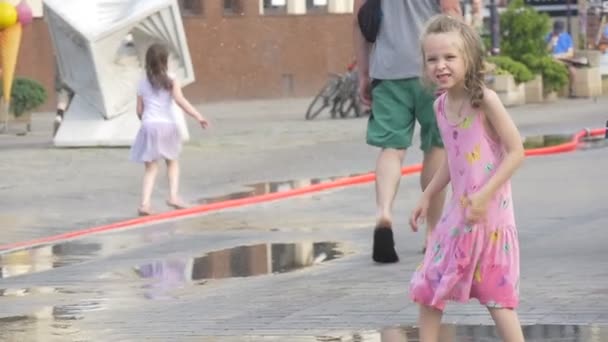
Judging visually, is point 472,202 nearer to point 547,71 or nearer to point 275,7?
point 547,71

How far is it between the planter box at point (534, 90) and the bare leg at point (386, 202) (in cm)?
2084

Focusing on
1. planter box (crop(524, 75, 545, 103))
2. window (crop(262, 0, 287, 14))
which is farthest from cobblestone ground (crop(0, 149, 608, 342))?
window (crop(262, 0, 287, 14))

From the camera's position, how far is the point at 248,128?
25750 millimetres

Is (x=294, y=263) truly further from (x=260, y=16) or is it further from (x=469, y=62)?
(x=260, y=16)

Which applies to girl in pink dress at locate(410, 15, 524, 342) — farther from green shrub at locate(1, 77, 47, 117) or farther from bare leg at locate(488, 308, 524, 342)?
green shrub at locate(1, 77, 47, 117)

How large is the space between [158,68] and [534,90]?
16.3 m

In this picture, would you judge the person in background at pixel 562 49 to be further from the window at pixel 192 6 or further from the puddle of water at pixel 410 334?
the puddle of water at pixel 410 334

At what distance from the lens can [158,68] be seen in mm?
15289

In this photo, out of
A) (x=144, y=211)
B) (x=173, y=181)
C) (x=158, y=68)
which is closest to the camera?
(x=144, y=211)

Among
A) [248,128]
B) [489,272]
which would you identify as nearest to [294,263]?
[489,272]

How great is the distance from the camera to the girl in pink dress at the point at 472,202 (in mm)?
6344

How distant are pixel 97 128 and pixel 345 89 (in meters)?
7.13

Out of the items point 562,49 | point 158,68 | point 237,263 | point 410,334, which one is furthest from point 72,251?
point 562,49

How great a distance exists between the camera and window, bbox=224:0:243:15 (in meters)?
35.7
